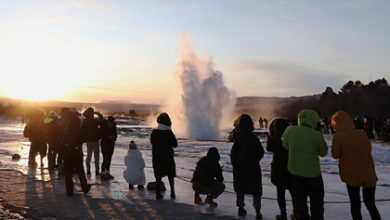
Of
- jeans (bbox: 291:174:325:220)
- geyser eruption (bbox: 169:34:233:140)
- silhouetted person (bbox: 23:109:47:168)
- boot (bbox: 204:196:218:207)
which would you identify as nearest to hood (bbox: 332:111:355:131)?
jeans (bbox: 291:174:325:220)

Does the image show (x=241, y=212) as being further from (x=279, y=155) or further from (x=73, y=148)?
(x=73, y=148)

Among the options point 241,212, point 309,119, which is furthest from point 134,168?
point 309,119

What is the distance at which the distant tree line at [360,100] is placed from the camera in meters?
67.9

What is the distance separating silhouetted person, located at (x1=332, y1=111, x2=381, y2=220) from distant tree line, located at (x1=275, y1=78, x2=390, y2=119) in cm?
6402

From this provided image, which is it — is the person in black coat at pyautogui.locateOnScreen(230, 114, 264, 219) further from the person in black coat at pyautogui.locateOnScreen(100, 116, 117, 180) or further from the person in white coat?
the person in black coat at pyautogui.locateOnScreen(100, 116, 117, 180)

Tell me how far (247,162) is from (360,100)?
7333 centimetres

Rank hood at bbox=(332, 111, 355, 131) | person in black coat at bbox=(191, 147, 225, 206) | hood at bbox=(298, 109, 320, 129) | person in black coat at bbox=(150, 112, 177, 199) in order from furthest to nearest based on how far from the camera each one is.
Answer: person in black coat at bbox=(150, 112, 177, 199) < person in black coat at bbox=(191, 147, 225, 206) < hood at bbox=(298, 109, 320, 129) < hood at bbox=(332, 111, 355, 131)

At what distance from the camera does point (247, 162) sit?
654cm

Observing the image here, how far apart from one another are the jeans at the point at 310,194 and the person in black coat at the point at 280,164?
0.45 m

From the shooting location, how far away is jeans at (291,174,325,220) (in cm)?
552

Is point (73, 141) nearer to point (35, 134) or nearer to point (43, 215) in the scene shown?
point (43, 215)

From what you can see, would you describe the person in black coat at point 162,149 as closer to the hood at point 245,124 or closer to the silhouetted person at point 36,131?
the hood at point 245,124

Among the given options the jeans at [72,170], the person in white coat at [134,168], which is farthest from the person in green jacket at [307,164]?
the jeans at [72,170]

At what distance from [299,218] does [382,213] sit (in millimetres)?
2411
